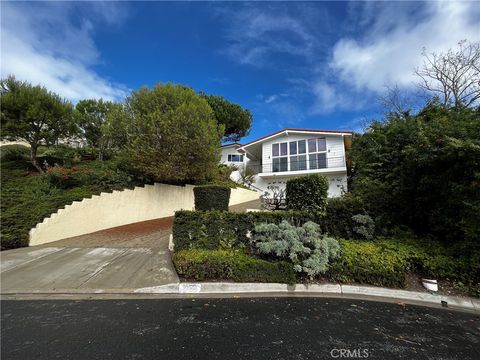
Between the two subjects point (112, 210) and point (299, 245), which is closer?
point (299, 245)

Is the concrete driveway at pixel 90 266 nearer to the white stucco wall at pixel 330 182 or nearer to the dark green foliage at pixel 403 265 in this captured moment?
the dark green foliage at pixel 403 265

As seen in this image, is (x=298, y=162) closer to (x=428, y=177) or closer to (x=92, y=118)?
(x=428, y=177)

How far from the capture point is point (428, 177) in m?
5.66

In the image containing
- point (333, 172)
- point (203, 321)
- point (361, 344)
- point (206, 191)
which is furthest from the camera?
point (333, 172)

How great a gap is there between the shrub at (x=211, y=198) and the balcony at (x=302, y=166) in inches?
514

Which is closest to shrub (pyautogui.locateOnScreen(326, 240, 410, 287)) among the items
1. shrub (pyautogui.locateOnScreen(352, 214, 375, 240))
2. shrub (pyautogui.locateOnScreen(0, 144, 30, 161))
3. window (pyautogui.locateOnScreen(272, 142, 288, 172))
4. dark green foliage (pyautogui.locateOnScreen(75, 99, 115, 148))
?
shrub (pyautogui.locateOnScreen(352, 214, 375, 240))

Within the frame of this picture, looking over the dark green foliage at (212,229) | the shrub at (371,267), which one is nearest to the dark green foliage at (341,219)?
the shrub at (371,267)

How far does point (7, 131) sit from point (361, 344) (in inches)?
614

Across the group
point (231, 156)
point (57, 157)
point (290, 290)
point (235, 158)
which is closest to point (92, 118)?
point (57, 157)

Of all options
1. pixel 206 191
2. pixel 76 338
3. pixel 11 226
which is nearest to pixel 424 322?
pixel 76 338

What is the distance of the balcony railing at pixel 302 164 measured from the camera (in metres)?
18.4

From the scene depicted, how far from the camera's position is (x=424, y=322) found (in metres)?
3.65

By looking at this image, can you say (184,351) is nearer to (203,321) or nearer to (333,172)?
(203,321)

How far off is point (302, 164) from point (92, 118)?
16380 millimetres
